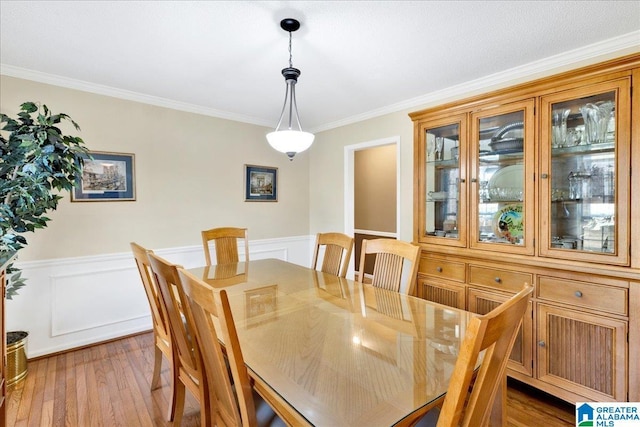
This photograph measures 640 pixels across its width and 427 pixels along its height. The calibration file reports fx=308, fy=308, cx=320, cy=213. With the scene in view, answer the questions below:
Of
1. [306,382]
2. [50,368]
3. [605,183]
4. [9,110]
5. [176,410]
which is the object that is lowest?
[50,368]

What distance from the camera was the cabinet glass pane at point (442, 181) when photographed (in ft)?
8.43

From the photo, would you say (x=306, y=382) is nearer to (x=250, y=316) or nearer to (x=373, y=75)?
(x=250, y=316)

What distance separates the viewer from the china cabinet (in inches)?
69.1

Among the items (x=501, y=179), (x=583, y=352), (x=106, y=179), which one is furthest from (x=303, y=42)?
(x=583, y=352)

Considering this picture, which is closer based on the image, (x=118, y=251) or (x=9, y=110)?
(x=9, y=110)

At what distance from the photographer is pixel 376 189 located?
5.20 metres

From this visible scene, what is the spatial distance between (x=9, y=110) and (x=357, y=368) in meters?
3.33

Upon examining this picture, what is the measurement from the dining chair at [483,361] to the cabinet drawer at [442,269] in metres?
1.61

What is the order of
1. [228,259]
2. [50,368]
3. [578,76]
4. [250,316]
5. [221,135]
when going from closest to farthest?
[250,316] < [578,76] < [50,368] < [228,259] < [221,135]

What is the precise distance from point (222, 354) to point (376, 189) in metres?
4.40

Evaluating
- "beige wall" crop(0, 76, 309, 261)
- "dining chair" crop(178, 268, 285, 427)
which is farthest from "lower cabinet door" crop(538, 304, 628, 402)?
"beige wall" crop(0, 76, 309, 261)

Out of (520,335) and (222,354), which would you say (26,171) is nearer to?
(222,354)

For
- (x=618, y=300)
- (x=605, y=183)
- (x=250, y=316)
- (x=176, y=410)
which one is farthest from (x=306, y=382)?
(x=605, y=183)

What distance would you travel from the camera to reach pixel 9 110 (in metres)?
2.52
